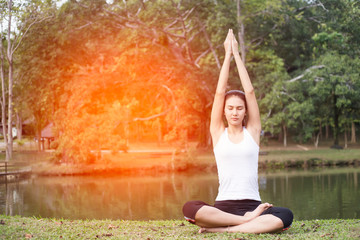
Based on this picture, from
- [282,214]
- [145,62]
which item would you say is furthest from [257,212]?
[145,62]

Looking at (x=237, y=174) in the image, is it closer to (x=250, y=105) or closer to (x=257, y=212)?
(x=257, y=212)

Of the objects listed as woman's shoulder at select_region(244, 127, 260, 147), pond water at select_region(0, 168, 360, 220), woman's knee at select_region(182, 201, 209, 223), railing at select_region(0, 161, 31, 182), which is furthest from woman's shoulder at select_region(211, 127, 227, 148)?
railing at select_region(0, 161, 31, 182)

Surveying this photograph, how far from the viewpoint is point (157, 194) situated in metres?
15.0

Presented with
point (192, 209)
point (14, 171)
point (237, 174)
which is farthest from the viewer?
point (14, 171)

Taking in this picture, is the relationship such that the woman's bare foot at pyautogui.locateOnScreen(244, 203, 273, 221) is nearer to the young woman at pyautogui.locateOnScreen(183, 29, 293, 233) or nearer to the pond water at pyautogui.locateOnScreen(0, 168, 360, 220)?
the young woman at pyautogui.locateOnScreen(183, 29, 293, 233)

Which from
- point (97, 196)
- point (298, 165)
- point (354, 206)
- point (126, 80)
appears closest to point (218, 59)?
point (126, 80)

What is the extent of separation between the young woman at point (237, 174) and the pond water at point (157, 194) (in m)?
5.58

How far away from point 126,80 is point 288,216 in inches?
791

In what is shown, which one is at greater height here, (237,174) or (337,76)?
(337,76)

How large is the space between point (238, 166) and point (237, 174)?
0.08 m

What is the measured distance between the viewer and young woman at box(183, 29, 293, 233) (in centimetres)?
503

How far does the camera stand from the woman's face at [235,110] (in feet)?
17.0

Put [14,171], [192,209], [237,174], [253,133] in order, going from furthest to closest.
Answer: [14,171]
[192,209]
[253,133]
[237,174]

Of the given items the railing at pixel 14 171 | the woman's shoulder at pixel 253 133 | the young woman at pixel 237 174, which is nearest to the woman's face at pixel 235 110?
the young woman at pixel 237 174
